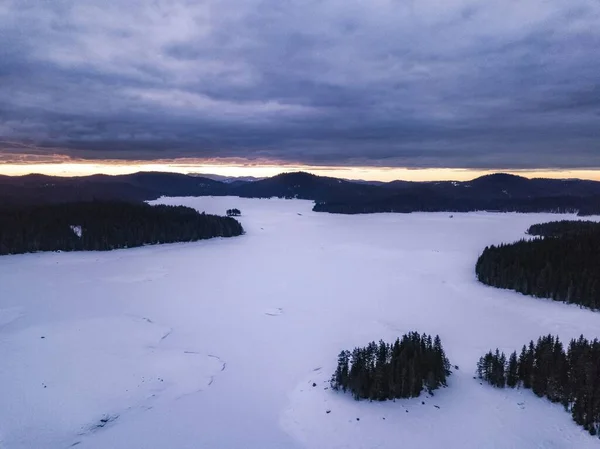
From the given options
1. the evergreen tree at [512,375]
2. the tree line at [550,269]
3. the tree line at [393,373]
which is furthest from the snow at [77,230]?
the evergreen tree at [512,375]

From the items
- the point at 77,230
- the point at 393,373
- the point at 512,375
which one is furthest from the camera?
the point at 77,230

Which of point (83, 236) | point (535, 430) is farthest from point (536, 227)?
point (83, 236)

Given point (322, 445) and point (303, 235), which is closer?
point (322, 445)

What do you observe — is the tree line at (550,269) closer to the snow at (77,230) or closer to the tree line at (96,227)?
the tree line at (96,227)

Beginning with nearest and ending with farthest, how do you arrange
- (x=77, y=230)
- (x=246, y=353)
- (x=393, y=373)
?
(x=393, y=373)
(x=246, y=353)
(x=77, y=230)

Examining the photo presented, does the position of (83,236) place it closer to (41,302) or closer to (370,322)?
(41,302)

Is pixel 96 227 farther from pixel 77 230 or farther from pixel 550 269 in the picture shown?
pixel 550 269

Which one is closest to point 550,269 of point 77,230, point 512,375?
point 512,375
